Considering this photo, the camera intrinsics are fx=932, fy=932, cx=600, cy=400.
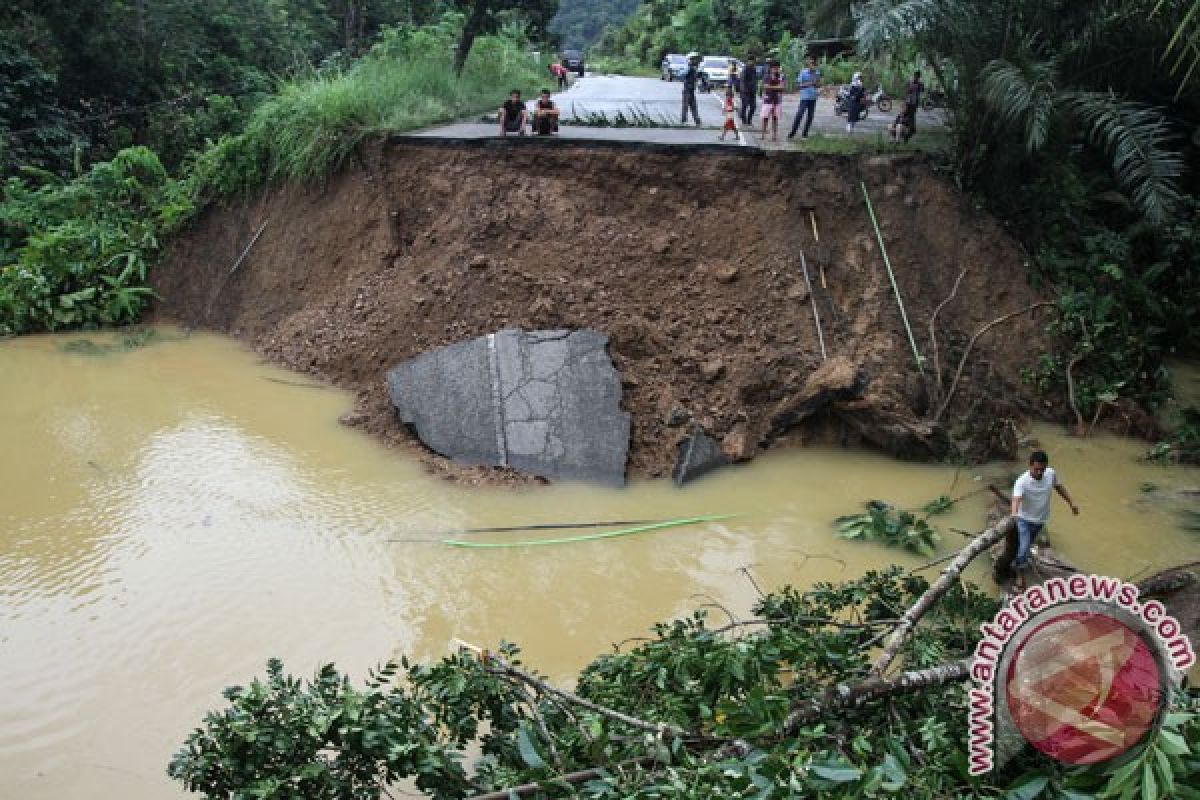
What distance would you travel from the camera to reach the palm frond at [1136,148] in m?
9.52

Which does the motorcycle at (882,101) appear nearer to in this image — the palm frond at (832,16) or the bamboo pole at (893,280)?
the palm frond at (832,16)

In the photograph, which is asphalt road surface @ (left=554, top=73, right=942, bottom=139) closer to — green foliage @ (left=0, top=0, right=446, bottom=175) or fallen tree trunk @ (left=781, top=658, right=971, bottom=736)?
green foliage @ (left=0, top=0, right=446, bottom=175)

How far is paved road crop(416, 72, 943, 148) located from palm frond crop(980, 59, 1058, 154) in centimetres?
267

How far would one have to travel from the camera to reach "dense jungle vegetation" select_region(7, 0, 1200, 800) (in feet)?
11.6

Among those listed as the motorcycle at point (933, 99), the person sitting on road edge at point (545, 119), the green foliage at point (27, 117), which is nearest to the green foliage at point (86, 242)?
the green foliage at point (27, 117)

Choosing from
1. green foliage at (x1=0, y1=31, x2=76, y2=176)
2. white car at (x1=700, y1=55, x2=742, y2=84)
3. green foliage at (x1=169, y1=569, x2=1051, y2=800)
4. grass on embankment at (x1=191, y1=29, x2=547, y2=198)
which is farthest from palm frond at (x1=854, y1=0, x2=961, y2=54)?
white car at (x1=700, y1=55, x2=742, y2=84)

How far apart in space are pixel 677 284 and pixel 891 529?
426cm

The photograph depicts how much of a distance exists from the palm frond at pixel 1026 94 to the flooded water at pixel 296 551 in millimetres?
3365

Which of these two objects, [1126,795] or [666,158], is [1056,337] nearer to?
[666,158]

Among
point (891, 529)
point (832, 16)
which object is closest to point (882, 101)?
point (832, 16)

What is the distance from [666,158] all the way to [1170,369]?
6.48 meters

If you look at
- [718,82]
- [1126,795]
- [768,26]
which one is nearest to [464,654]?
[1126,795]

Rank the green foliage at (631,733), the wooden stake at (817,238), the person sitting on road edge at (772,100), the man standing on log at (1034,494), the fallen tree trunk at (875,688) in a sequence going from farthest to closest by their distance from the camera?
1. the person sitting on road edge at (772,100)
2. the wooden stake at (817,238)
3. the man standing on log at (1034,494)
4. the fallen tree trunk at (875,688)
5. the green foliage at (631,733)

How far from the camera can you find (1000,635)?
2793mm
